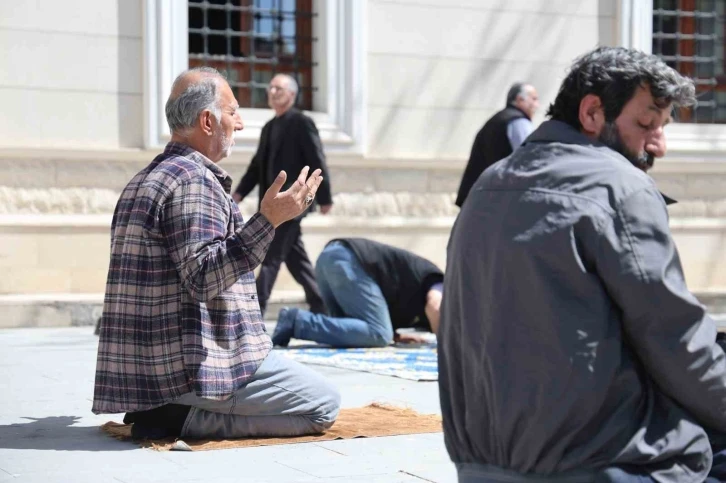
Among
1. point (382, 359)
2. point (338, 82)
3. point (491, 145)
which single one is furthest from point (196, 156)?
point (338, 82)

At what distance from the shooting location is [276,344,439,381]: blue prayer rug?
724 cm

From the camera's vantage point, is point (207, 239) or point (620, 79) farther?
point (207, 239)

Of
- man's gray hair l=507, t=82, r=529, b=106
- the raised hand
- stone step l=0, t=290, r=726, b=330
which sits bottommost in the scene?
stone step l=0, t=290, r=726, b=330

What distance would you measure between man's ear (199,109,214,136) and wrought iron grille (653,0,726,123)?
961cm

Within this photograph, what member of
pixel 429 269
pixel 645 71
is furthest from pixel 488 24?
pixel 645 71

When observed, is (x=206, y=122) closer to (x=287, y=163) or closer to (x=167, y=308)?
(x=167, y=308)

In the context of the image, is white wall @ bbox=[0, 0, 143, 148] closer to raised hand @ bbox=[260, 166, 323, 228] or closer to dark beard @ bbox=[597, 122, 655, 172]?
raised hand @ bbox=[260, 166, 323, 228]

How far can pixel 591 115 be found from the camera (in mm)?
2768

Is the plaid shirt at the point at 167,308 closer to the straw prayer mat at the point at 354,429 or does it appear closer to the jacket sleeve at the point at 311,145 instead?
the straw prayer mat at the point at 354,429

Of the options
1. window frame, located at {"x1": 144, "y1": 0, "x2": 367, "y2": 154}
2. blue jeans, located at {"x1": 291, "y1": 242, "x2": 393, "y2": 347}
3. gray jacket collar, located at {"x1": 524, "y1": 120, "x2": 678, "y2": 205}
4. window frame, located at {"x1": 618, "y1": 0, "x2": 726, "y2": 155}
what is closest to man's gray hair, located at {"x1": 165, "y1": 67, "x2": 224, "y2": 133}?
gray jacket collar, located at {"x1": 524, "y1": 120, "x2": 678, "y2": 205}

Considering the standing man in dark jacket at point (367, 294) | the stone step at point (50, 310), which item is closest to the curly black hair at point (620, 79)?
the standing man in dark jacket at point (367, 294)

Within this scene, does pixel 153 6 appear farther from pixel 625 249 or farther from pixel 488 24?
pixel 625 249

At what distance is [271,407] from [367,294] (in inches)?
131

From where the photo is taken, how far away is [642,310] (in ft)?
8.29
